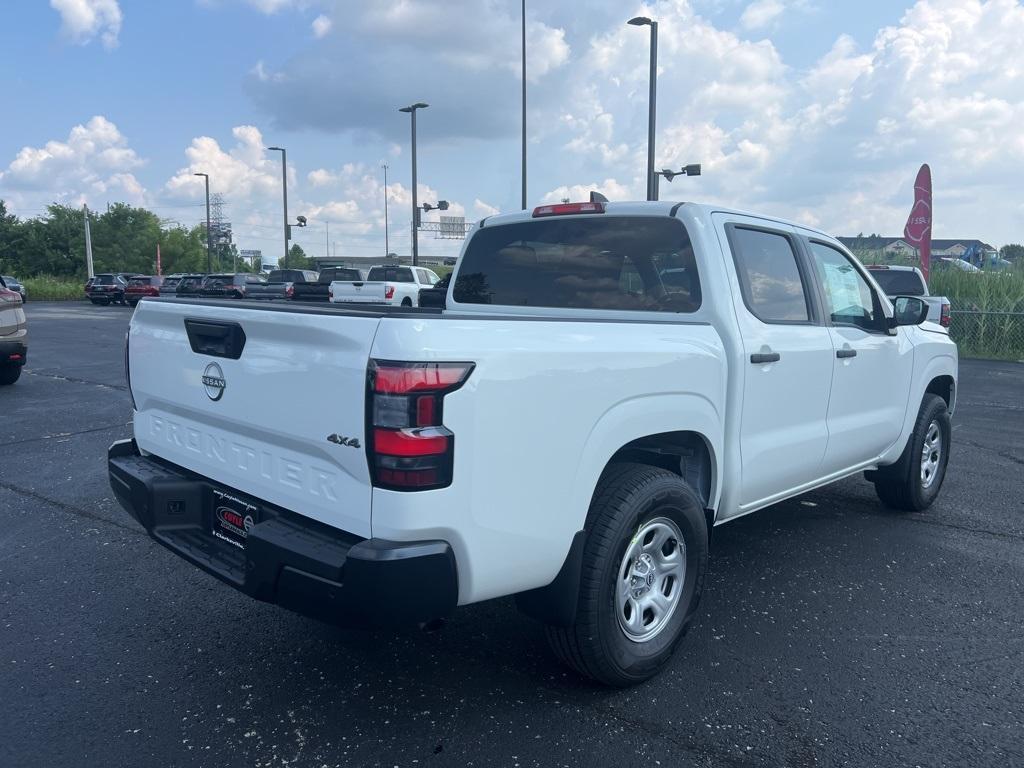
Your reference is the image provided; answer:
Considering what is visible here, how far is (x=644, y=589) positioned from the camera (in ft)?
10.9

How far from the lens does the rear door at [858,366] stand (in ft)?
14.7

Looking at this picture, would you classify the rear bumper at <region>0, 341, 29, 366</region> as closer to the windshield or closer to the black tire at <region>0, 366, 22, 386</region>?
the black tire at <region>0, 366, 22, 386</region>

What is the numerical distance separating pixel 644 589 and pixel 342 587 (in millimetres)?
1353

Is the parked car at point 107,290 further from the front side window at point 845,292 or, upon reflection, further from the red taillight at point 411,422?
the red taillight at point 411,422

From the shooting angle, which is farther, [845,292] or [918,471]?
[918,471]

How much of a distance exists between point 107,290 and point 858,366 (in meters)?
41.4

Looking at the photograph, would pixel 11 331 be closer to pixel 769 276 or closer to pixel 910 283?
pixel 769 276

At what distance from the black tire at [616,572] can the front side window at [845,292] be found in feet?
6.05

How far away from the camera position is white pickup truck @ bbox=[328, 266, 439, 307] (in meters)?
22.8

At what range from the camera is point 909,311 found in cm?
480

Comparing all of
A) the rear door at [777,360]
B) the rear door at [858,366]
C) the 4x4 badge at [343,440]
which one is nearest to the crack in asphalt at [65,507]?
the 4x4 badge at [343,440]

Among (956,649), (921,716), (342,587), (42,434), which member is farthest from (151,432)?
(42,434)

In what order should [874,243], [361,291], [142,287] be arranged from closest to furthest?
[361,291] < [874,243] < [142,287]

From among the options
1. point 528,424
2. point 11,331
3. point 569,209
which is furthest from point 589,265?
point 11,331
